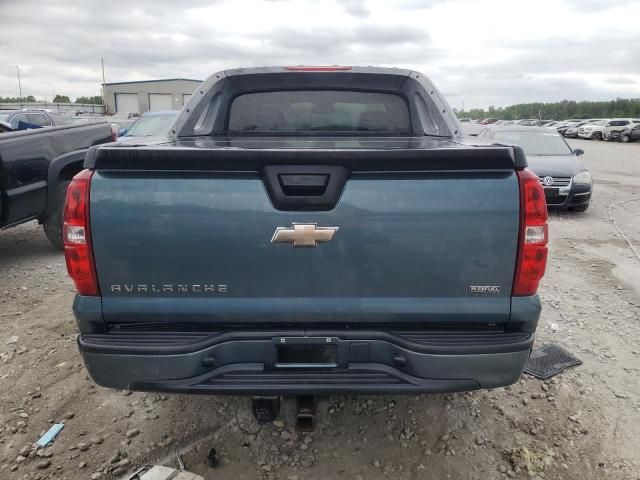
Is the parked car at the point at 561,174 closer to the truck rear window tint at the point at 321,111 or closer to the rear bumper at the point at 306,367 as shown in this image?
the truck rear window tint at the point at 321,111

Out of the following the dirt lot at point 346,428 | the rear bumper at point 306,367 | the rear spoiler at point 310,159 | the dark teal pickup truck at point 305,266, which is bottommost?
the dirt lot at point 346,428

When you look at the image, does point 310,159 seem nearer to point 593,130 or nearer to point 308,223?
point 308,223

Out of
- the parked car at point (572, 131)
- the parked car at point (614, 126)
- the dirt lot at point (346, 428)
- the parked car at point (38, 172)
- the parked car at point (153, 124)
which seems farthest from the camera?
the parked car at point (572, 131)

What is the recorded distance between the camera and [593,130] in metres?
39.0

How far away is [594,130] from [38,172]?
42.0 meters

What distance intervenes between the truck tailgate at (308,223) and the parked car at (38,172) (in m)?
3.83

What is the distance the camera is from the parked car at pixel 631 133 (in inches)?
1353

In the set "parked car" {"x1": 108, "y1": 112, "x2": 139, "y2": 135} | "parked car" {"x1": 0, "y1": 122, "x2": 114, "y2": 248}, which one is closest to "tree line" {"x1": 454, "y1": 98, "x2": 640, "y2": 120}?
"parked car" {"x1": 108, "y1": 112, "x2": 139, "y2": 135}

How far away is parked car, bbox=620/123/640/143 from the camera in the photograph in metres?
34.4

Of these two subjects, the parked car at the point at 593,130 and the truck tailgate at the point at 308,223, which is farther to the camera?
the parked car at the point at 593,130

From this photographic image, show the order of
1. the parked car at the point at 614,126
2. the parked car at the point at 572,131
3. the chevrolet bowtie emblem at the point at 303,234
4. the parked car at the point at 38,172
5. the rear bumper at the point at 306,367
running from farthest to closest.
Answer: the parked car at the point at 572,131 → the parked car at the point at 614,126 → the parked car at the point at 38,172 → the rear bumper at the point at 306,367 → the chevrolet bowtie emblem at the point at 303,234

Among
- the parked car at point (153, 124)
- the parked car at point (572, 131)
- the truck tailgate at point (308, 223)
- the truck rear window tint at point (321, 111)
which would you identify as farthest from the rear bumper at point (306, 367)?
the parked car at point (572, 131)

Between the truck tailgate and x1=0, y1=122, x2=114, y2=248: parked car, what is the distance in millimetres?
3833

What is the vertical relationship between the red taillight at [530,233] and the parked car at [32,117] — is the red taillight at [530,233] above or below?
below
